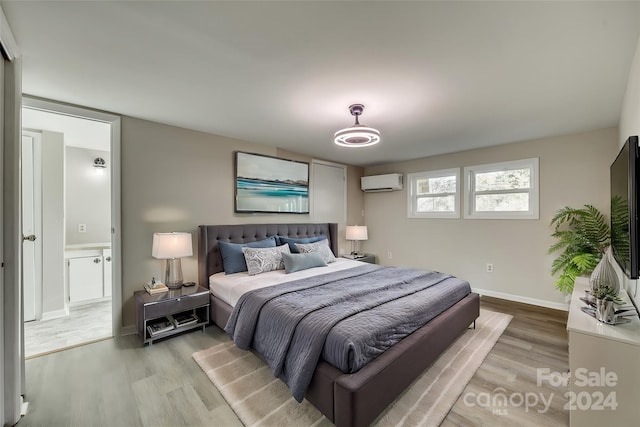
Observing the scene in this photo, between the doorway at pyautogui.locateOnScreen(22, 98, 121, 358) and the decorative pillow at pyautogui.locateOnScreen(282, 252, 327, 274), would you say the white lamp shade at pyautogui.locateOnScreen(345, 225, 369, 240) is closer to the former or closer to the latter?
the decorative pillow at pyautogui.locateOnScreen(282, 252, 327, 274)

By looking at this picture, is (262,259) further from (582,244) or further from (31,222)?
(582,244)

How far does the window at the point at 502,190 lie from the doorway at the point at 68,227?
485 centimetres

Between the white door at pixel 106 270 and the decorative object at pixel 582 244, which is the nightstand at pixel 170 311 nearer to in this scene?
the white door at pixel 106 270

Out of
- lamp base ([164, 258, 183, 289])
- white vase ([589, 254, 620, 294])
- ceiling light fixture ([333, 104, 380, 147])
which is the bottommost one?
lamp base ([164, 258, 183, 289])

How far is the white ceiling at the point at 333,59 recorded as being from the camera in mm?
1401

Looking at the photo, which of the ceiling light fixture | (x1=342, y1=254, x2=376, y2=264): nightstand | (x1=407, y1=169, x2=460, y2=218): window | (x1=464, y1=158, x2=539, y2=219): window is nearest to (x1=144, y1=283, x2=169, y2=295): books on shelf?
the ceiling light fixture

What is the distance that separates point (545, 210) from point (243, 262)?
162 inches

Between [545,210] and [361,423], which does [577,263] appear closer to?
[545,210]

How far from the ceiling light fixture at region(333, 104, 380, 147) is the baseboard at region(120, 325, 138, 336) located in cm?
295

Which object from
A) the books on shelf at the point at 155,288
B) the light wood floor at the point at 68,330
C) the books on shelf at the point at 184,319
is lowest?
the light wood floor at the point at 68,330

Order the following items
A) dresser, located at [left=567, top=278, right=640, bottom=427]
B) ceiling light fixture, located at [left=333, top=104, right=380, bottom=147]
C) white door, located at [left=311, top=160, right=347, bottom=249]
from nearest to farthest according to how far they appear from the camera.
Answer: dresser, located at [left=567, top=278, right=640, bottom=427], ceiling light fixture, located at [left=333, top=104, right=380, bottom=147], white door, located at [left=311, top=160, right=347, bottom=249]

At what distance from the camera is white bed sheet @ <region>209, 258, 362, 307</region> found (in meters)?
2.66

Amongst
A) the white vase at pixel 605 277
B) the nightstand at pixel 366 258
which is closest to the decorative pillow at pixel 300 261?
the nightstand at pixel 366 258

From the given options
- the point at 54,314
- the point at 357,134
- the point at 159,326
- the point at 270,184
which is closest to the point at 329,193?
the point at 270,184
